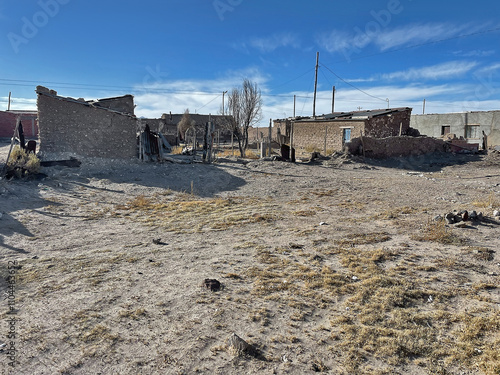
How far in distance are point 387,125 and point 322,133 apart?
4.40 metres

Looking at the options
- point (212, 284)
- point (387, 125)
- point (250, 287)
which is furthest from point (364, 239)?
point (387, 125)

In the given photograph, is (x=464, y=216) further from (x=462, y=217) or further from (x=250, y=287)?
(x=250, y=287)

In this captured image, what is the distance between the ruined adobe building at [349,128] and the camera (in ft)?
70.2

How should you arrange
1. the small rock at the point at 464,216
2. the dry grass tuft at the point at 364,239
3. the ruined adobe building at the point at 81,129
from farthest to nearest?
the ruined adobe building at the point at 81,129 → the small rock at the point at 464,216 → the dry grass tuft at the point at 364,239

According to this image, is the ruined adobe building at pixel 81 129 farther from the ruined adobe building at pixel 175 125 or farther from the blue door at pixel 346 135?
the ruined adobe building at pixel 175 125

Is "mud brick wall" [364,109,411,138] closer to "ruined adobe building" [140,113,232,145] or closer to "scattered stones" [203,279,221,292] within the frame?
"ruined adobe building" [140,113,232,145]

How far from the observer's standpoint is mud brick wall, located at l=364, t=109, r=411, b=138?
2134 centimetres

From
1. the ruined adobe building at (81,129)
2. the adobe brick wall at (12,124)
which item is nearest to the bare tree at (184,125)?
the adobe brick wall at (12,124)

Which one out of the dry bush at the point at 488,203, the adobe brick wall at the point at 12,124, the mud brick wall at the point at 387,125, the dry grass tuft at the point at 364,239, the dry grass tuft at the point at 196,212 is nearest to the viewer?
the dry grass tuft at the point at 364,239

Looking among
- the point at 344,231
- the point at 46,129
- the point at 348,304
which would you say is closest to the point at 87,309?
the point at 348,304

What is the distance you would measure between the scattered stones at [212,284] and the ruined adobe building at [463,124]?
31.1 m

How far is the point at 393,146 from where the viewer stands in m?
18.2

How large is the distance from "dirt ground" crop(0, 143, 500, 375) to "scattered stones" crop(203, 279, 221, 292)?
0.05 metres

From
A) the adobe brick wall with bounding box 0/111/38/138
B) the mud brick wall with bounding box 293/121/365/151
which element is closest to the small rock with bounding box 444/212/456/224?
the mud brick wall with bounding box 293/121/365/151
